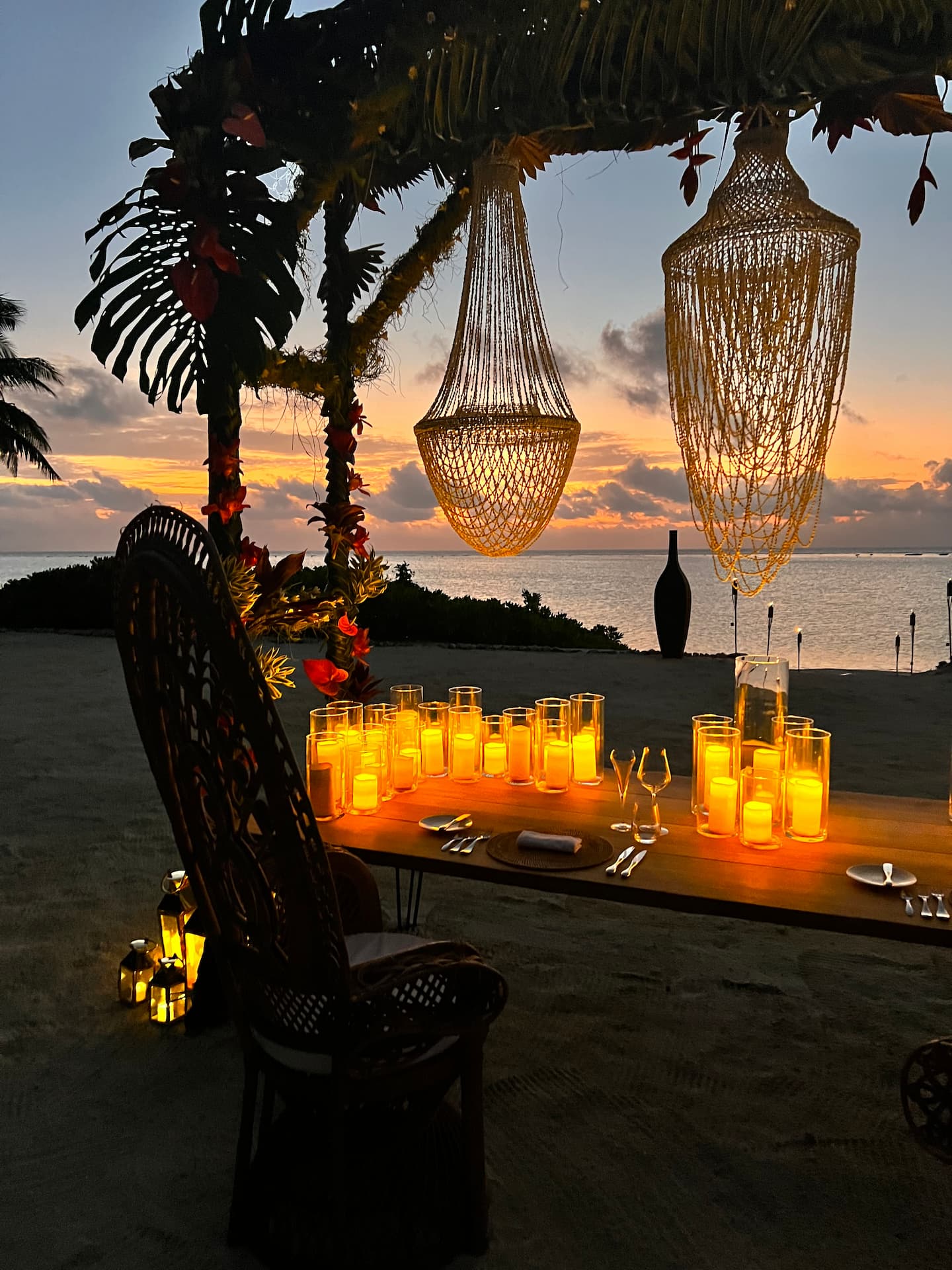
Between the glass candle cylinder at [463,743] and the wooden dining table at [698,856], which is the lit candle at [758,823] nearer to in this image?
the wooden dining table at [698,856]

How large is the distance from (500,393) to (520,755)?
1062 millimetres

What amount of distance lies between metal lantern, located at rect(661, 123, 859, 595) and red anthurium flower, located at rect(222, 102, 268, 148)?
3.26ft

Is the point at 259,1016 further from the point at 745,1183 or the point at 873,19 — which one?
the point at 873,19

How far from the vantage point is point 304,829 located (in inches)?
50.2

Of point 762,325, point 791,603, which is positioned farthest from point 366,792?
point 791,603

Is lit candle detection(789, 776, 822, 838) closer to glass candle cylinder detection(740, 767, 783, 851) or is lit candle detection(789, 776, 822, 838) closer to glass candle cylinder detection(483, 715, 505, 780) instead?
glass candle cylinder detection(740, 767, 783, 851)

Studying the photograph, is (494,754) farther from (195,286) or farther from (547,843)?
(195,286)

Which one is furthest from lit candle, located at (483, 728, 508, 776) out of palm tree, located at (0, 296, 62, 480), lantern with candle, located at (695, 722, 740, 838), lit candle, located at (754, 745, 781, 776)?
palm tree, located at (0, 296, 62, 480)

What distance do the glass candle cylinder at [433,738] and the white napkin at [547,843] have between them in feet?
1.80

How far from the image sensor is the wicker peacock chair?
1.28 m

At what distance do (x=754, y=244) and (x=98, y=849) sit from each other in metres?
3.42

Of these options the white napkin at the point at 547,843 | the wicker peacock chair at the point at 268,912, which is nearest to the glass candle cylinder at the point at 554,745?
the white napkin at the point at 547,843

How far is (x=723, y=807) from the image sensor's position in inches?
75.5

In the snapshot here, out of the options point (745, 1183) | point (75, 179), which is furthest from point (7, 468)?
point (745, 1183)
